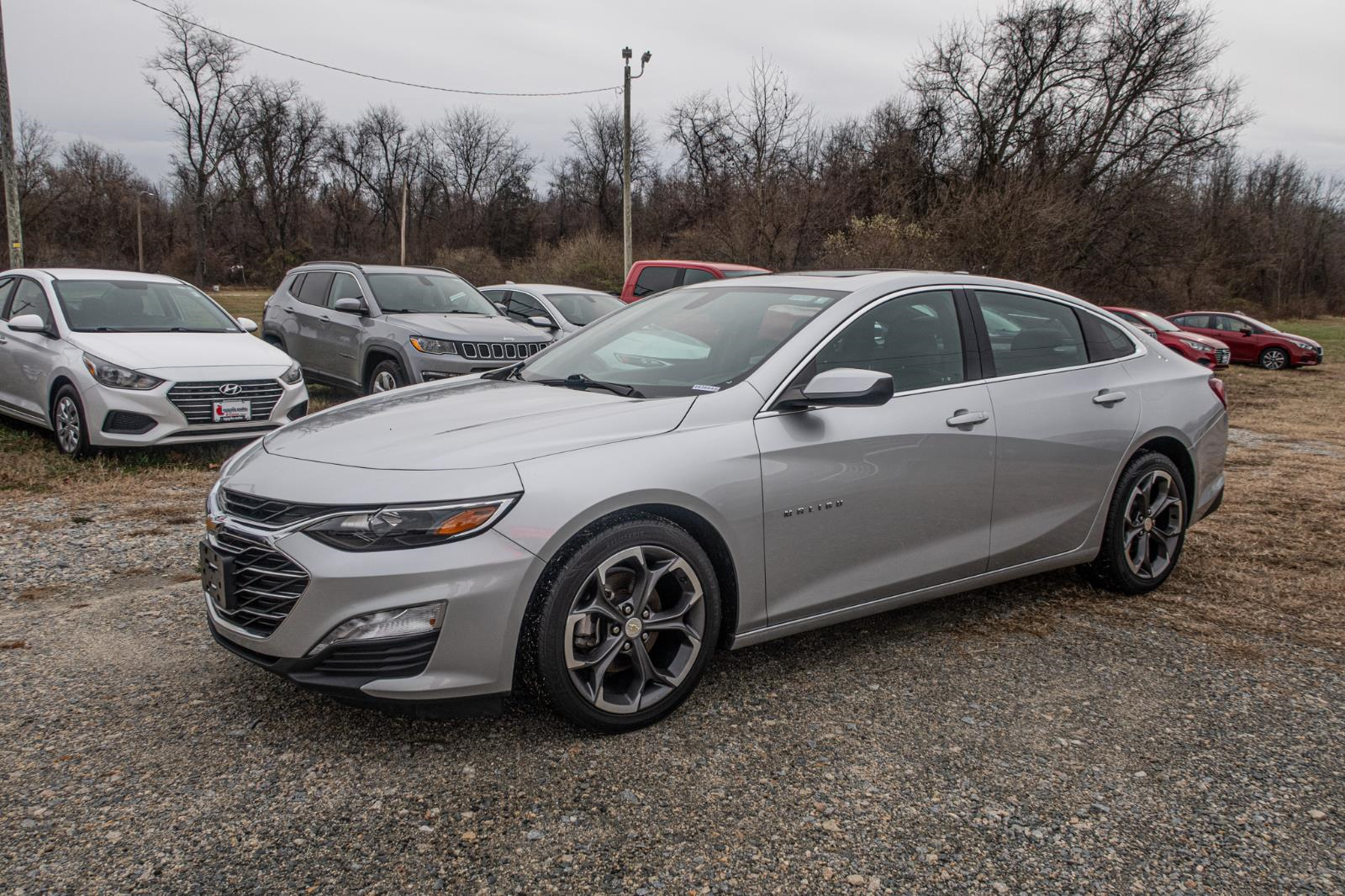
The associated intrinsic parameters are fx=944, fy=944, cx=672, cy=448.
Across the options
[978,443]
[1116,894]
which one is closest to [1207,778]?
[1116,894]

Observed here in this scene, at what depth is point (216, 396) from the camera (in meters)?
7.58

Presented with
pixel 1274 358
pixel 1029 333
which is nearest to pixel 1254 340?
pixel 1274 358

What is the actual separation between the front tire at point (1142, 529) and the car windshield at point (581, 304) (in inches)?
347

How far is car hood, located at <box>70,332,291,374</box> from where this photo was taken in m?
7.48

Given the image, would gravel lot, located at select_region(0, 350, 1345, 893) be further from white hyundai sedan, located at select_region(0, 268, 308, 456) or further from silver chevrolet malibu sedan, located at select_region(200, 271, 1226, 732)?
white hyundai sedan, located at select_region(0, 268, 308, 456)

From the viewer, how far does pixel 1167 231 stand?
3338 cm

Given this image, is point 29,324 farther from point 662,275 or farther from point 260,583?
point 662,275

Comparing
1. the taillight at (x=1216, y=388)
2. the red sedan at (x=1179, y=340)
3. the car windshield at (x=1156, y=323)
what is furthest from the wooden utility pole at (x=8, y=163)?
the car windshield at (x=1156, y=323)

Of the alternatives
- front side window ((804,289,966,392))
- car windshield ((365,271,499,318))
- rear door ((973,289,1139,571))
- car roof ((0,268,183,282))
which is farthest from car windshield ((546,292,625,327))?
front side window ((804,289,966,392))

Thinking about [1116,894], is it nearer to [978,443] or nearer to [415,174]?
[978,443]

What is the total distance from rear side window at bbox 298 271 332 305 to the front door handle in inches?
352

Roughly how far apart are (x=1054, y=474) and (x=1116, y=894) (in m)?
2.15

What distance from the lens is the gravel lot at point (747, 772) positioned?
2412mm

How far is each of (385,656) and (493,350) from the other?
23.9 feet
